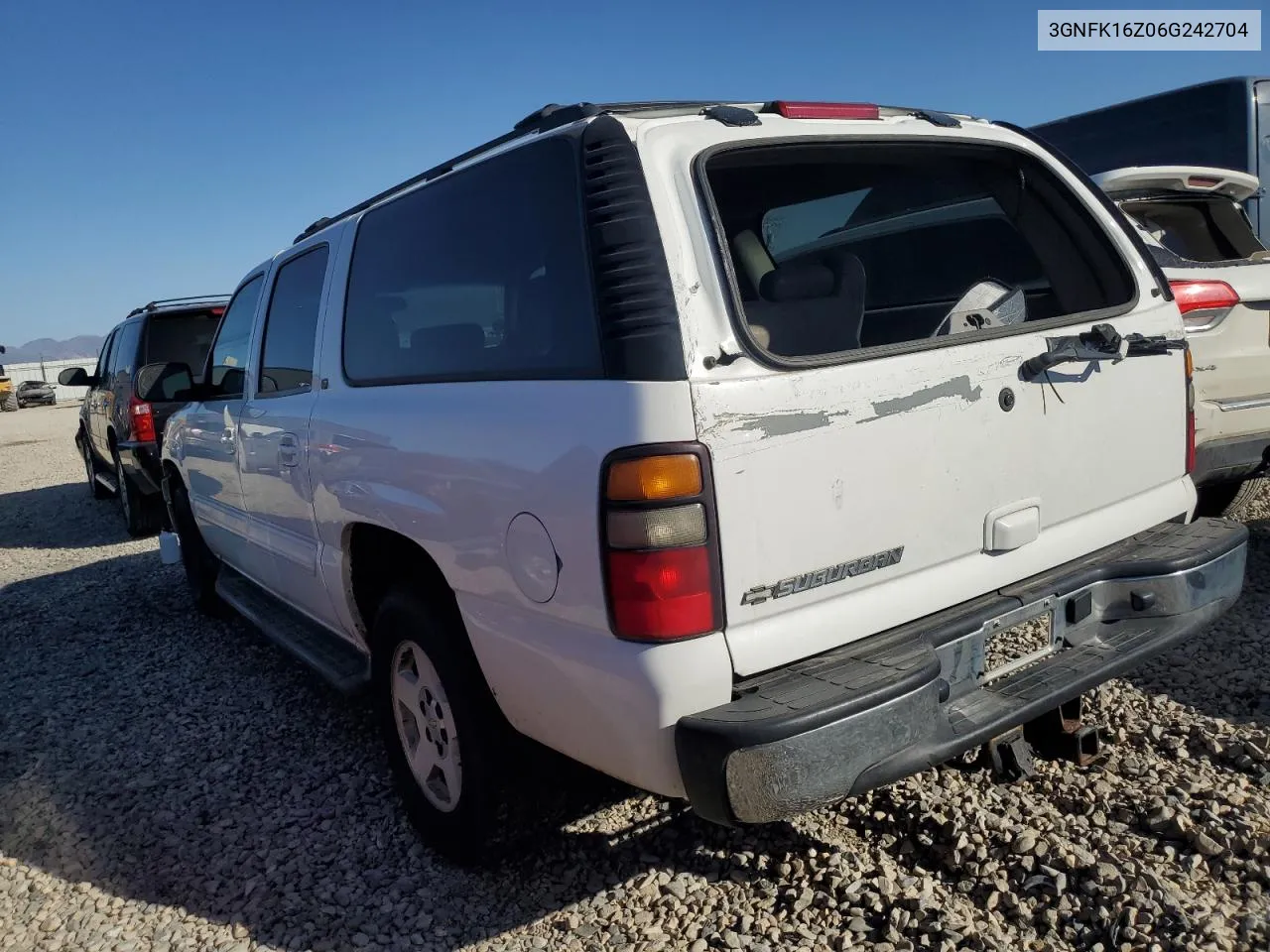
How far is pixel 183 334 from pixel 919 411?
755 centimetres

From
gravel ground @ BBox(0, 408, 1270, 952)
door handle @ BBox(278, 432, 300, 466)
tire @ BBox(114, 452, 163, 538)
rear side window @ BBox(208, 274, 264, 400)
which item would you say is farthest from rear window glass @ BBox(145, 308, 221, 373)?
door handle @ BBox(278, 432, 300, 466)

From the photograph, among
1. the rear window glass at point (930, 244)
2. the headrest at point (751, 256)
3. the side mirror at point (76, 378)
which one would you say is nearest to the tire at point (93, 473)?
the side mirror at point (76, 378)

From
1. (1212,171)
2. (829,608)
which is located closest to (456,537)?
(829,608)

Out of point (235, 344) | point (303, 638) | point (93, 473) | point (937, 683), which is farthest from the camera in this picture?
point (93, 473)

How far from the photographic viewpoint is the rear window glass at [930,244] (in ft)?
9.19

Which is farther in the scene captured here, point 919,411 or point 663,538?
point 919,411

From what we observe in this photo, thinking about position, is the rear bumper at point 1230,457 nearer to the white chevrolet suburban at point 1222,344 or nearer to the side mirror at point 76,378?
the white chevrolet suburban at point 1222,344

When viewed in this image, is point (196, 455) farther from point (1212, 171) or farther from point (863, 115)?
point (1212, 171)

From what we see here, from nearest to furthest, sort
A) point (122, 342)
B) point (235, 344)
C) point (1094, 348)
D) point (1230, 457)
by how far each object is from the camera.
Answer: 1. point (1094, 348)
2. point (1230, 457)
3. point (235, 344)
4. point (122, 342)

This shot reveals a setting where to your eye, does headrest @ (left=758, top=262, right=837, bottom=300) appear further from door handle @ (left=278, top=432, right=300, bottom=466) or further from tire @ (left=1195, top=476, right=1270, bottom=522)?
tire @ (left=1195, top=476, right=1270, bottom=522)

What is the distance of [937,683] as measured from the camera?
2.13m

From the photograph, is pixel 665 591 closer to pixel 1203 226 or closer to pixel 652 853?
pixel 652 853

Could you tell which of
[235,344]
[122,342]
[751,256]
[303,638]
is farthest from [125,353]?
[751,256]

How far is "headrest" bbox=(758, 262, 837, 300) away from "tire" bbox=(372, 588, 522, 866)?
1279mm
